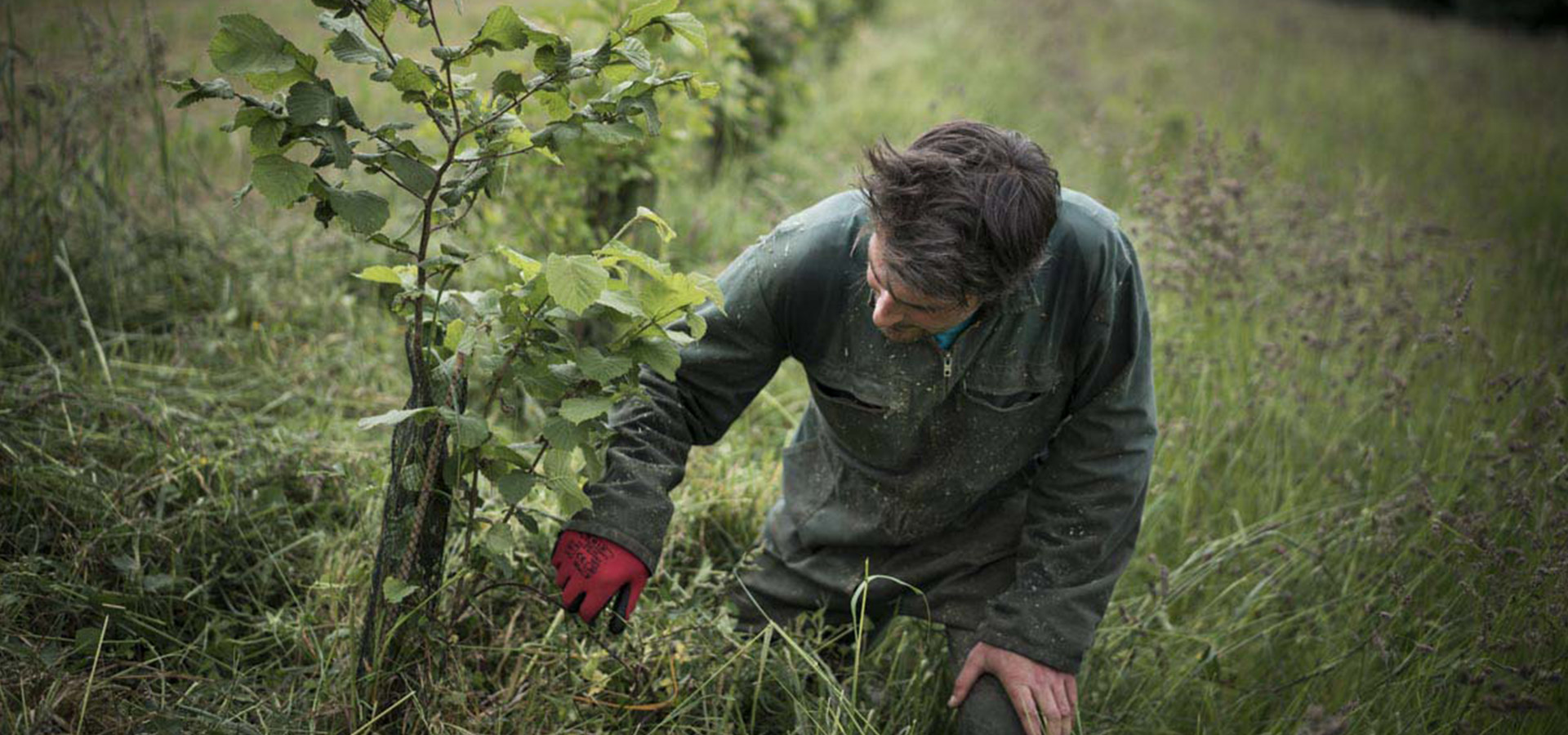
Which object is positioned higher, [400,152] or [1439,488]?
[400,152]

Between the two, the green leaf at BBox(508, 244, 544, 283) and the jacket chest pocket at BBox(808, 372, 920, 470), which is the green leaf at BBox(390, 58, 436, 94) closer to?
the green leaf at BBox(508, 244, 544, 283)

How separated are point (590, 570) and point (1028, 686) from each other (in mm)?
896

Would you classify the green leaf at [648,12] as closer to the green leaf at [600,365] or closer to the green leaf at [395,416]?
the green leaf at [600,365]

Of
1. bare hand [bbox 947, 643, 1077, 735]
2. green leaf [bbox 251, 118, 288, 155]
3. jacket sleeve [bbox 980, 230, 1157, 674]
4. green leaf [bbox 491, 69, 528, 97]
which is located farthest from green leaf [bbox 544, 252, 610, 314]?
bare hand [bbox 947, 643, 1077, 735]

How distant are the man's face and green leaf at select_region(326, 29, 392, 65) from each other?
32.9 inches

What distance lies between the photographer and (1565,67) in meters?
10.9

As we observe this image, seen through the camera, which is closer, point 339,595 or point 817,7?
point 339,595

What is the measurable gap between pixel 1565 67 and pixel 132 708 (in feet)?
44.2

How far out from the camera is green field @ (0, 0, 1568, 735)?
2.00 metres

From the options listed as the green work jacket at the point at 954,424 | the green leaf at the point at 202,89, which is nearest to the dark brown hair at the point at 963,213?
the green work jacket at the point at 954,424

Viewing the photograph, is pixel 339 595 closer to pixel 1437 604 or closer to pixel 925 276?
pixel 925 276

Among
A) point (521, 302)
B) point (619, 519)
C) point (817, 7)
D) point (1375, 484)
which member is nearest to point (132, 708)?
point (619, 519)

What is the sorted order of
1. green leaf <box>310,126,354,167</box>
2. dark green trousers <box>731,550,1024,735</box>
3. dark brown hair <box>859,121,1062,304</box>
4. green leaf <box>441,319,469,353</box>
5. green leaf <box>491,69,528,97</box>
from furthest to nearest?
1. dark green trousers <box>731,550,1024,735</box>
2. dark brown hair <box>859,121,1062,304</box>
3. green leaf <box>441,319,469,353</box>
4. green leaf <box>491,69,528,97</box>
5. green leaf <box>310,126,354,167</box>

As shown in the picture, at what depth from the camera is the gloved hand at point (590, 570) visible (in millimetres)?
1813
